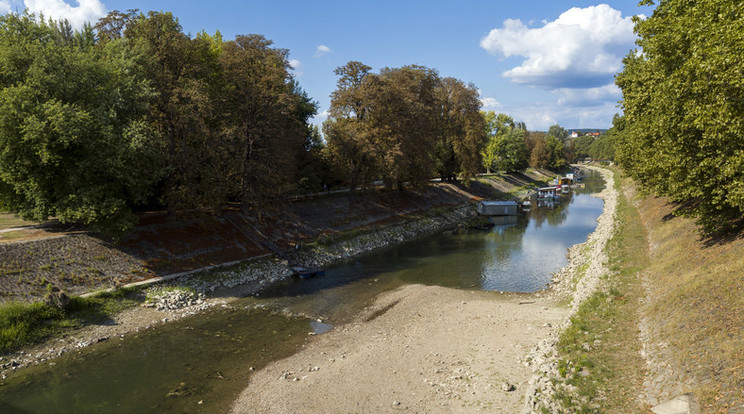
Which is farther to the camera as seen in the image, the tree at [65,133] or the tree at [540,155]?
the tree at [540,155]

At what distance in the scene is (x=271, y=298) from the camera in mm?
32969

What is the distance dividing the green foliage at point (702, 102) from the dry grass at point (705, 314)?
2.76m

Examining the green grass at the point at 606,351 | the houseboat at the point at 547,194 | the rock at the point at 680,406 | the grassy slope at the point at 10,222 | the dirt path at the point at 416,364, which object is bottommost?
the dirt path at the point at 416,364

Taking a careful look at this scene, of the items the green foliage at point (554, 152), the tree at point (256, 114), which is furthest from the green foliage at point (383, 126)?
the green foliage at point (554, 152)

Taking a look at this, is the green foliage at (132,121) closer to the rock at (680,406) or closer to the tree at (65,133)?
the tree at (65,133)

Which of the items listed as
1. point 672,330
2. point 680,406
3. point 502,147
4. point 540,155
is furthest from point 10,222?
point 540,155

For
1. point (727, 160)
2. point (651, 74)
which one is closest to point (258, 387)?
point (727, 160)

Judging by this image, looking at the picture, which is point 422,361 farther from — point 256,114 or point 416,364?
point 256,114

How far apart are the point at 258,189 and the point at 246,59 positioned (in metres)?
14.1

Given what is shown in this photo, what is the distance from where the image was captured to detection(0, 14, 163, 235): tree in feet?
90.7

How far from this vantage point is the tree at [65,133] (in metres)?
27.6

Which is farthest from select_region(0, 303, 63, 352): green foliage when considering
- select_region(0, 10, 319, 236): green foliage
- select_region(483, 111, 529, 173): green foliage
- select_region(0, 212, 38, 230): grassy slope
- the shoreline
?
select_region(483, 111, 529, 173): green foliage

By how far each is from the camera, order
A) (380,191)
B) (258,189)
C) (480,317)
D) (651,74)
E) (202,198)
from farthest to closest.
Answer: (380,191), (258,189), (202,198), (651,74), (480,317)

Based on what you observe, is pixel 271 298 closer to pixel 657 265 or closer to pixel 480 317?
pixel 480 317
